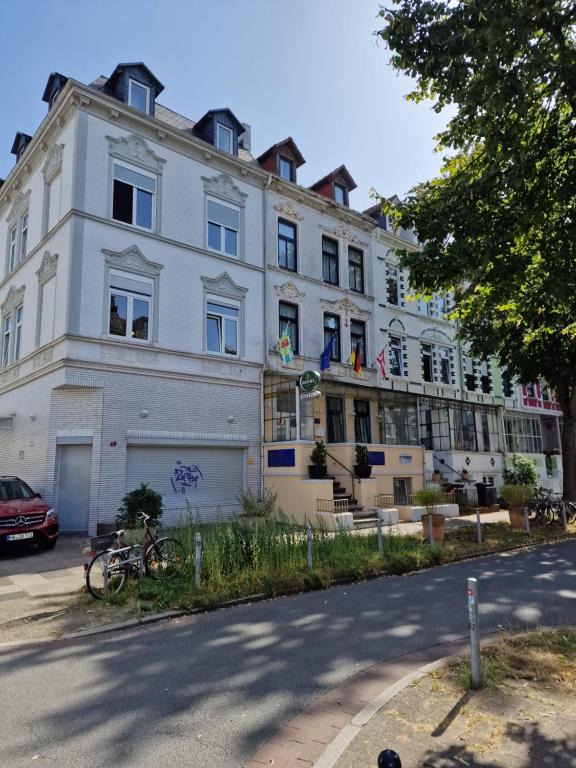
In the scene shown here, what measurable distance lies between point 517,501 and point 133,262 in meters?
13.7

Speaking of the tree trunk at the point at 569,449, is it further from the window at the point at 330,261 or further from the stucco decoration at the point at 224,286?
the stucco decoration at the point at 224,286

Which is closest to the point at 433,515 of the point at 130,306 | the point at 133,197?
the point at 130,306

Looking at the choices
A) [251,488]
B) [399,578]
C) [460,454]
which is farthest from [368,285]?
[399,578]

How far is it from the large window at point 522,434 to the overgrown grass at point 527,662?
24.9m

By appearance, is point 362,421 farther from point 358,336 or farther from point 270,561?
point 270,561

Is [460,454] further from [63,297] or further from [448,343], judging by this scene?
[63,297]

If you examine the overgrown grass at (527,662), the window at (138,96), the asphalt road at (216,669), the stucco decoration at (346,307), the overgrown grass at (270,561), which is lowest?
the asphalt road at (216,669)

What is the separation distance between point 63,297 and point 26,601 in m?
9.66

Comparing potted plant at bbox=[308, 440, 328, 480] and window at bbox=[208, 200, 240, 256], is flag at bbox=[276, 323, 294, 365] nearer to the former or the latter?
window at bbox=[208, 200, 240, 256]

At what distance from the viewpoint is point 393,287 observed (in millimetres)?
25328

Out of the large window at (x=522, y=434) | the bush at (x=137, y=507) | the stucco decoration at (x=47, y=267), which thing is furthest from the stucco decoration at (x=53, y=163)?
the large window at (x=522, y=434)

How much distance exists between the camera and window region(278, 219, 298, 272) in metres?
21.0

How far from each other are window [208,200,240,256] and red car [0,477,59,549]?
33.8 feet

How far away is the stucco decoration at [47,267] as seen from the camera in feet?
53.8
